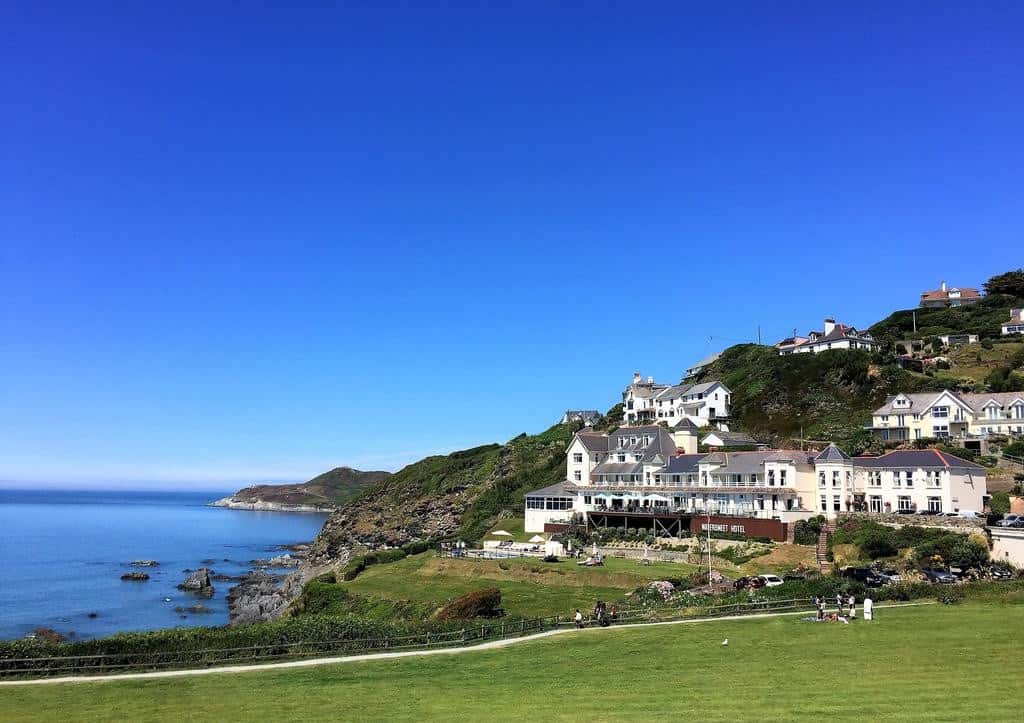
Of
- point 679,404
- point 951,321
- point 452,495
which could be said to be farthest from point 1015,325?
point 452,495

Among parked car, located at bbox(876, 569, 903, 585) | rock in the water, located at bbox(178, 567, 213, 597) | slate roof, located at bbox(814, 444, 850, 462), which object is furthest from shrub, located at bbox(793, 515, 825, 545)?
rock in the water, located at bbox(178, 567, 213, 597)

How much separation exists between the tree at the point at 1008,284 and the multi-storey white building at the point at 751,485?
281 feet

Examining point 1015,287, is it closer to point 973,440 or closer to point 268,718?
point 973,440

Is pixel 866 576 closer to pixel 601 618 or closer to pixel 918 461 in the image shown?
pixel 601 618

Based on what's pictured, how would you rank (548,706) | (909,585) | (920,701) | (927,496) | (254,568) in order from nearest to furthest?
(920,701) < (548,706) < (909,585) < (927,496) < (254,568)

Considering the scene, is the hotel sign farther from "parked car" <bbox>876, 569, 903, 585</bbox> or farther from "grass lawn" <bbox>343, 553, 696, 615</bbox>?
"parked car" <bbox>876, 569, 903, 585</bbox>

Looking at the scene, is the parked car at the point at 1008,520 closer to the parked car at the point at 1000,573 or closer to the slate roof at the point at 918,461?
the parked car at the point at 1000,573

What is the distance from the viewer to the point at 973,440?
71.1m

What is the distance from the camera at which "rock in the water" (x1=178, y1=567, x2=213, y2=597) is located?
8512 cm

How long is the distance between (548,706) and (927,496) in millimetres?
47125

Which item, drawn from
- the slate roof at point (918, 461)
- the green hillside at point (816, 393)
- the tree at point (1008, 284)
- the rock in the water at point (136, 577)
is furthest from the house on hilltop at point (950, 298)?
the rock in the water at point (136, 577)

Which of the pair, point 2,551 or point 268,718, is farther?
point 2,551

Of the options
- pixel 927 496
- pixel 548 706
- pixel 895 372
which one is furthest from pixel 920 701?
pixel 895 372

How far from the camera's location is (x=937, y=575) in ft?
137
